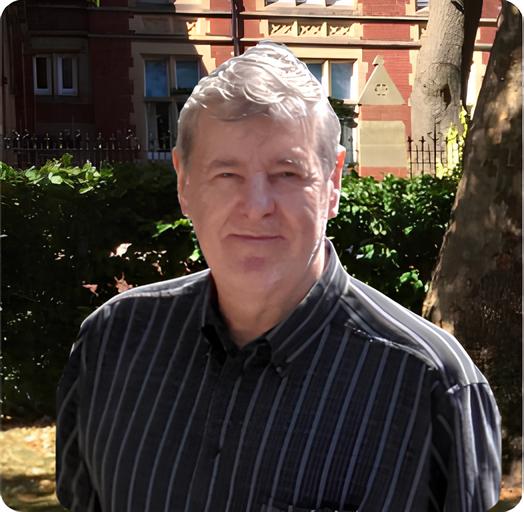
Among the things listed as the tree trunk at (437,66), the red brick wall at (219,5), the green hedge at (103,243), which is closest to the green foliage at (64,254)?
the green hedge at (103,243)

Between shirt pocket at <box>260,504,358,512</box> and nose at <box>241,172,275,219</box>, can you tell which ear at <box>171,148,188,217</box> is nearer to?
nose at <box>241,172,275,219</box>

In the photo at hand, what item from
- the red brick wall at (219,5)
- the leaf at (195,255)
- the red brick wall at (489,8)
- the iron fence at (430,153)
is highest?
the red brick wall at (489,8)

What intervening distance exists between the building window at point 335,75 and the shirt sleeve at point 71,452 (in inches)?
29.4

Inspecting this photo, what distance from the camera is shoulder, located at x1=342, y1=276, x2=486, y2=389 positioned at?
0.99 metres

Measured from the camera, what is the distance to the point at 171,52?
161cm

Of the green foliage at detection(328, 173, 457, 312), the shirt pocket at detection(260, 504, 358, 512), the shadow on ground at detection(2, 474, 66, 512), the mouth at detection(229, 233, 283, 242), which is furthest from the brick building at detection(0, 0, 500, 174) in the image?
the shadow on ground at detection(2, 474, 66, 512)

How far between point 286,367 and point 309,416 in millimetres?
79

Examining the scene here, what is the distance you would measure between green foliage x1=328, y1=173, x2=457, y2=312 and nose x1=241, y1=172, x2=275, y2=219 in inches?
52.5

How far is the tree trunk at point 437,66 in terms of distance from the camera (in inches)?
64.6

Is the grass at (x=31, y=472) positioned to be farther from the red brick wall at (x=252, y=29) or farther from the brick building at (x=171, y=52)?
the red brick wall at (x=252, y=29)

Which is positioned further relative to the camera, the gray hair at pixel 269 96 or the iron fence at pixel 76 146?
the iron fence at pixel 76 146

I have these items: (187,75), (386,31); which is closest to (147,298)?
(187,75)

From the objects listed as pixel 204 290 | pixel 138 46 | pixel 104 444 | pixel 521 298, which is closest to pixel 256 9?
pixel 138 46

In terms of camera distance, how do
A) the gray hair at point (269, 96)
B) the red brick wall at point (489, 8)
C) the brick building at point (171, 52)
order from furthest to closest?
1. the red brick wall at point (489, 8)
2. the brick building at point (171, 52)
3. the gray hair at point (269, 96)
